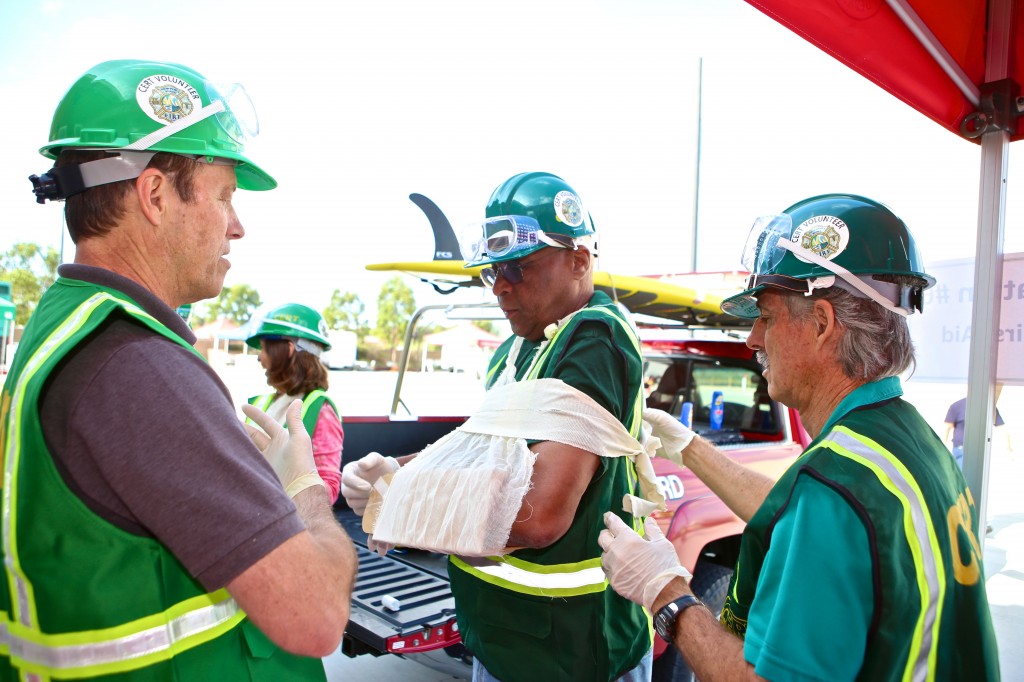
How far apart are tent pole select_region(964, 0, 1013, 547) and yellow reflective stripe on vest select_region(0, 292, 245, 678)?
9.72 ft

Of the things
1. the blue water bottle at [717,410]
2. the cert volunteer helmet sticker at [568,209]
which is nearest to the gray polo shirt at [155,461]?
the cert volunteer helmet sticker at [568,209]

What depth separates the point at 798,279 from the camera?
1666mm

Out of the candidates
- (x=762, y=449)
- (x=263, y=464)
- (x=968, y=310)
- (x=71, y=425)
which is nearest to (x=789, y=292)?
(x=263, y=464)

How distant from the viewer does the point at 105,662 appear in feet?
3.57

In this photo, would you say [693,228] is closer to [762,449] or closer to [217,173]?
[762,449]

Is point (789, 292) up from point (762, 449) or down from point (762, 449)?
up

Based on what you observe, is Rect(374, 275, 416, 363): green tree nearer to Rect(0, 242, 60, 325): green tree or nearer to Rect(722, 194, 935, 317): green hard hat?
Rect(0, 242, 60, 325): green tree

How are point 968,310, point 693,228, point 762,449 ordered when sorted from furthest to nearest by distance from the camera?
point 693,228, point 762,449, point 968,310

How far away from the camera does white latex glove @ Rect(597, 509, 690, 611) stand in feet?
5.51

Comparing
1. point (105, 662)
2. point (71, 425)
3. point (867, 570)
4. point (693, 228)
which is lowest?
point (105, 662)

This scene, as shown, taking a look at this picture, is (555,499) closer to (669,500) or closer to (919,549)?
(919,549)

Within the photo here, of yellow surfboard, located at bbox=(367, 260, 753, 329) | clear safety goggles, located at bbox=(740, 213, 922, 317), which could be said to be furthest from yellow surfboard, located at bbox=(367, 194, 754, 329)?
clear safety goggles, located at bbox=(740, 213, 922, 317)

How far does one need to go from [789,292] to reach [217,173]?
1352mm

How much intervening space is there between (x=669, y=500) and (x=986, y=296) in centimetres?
182
